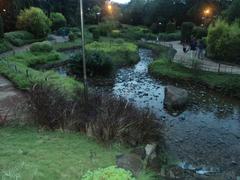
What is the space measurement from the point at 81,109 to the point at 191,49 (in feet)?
76.6

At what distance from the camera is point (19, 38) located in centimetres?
3694

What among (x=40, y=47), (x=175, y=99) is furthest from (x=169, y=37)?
(x=175, y=99)

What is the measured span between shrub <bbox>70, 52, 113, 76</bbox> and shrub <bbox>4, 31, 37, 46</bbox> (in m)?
14.1

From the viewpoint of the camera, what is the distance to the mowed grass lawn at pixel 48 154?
23.0 ft

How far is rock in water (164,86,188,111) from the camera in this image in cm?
1688

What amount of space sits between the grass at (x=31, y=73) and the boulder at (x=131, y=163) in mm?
4608

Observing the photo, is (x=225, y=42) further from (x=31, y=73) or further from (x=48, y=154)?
(x=48, y=154)

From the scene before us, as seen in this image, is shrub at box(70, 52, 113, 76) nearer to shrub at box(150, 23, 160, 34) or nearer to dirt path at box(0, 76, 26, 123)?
dirt path at box(0, 76, 26, 123)

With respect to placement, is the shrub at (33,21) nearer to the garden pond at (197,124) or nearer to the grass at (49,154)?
the garden pond at (197,124)

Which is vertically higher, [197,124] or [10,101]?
[10,101]

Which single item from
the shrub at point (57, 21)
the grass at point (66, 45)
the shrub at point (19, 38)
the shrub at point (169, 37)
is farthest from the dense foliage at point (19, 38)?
the shrub at point (169, 37)

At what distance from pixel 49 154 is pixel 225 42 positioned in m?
19.8

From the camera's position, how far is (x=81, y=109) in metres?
10.5

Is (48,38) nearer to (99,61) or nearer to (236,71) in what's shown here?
(99,61)
